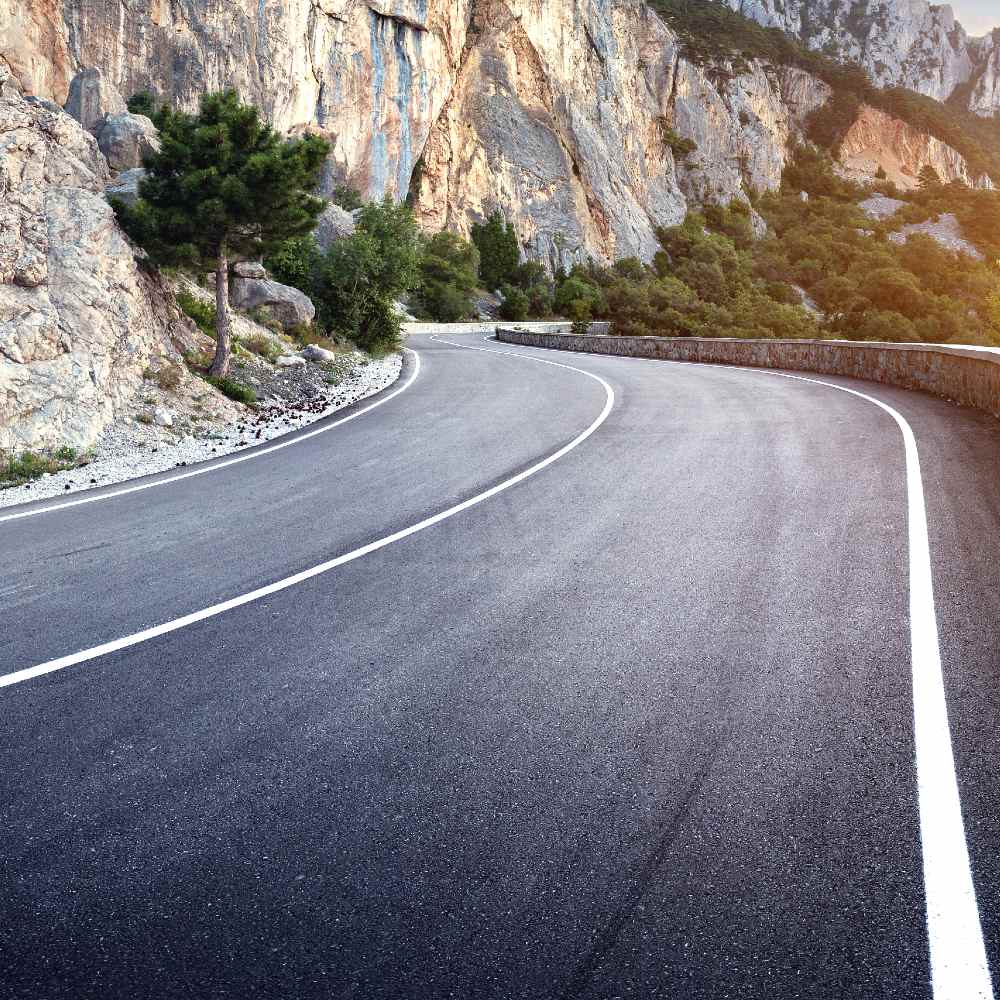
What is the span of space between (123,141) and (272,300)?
22.6 feet

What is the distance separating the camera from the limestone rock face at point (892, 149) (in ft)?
565

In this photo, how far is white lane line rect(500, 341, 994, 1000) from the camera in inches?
85.1

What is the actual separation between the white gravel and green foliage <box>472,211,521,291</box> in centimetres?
6619

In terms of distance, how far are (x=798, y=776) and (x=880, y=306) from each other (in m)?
111

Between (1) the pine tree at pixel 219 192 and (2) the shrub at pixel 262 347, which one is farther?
(2) the shrub at pixel 262 347

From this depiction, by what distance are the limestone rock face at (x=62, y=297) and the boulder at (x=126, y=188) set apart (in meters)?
0.71

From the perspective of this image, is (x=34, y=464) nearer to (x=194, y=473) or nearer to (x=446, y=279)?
(x=194, y=473)

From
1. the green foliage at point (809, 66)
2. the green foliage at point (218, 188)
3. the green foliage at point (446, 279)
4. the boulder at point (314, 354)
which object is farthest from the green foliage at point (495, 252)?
the green foliage at point (809, 66)

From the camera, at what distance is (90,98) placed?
39.3m

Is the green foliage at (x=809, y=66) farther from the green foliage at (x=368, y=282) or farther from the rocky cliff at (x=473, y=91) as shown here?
the green foliage at (x=368, y=282)

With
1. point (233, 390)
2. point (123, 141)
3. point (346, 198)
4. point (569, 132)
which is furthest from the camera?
point (569, 132)

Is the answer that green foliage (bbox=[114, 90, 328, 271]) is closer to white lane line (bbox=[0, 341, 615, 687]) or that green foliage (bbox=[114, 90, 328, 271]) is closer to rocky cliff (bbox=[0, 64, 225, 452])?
rocky cliff (bbox=[0, 64, 225, 452])

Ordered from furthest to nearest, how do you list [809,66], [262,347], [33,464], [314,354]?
[809,66], [314,354], [262,347], [33,464]

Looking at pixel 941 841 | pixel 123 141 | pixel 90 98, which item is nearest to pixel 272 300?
pixel 123 141
